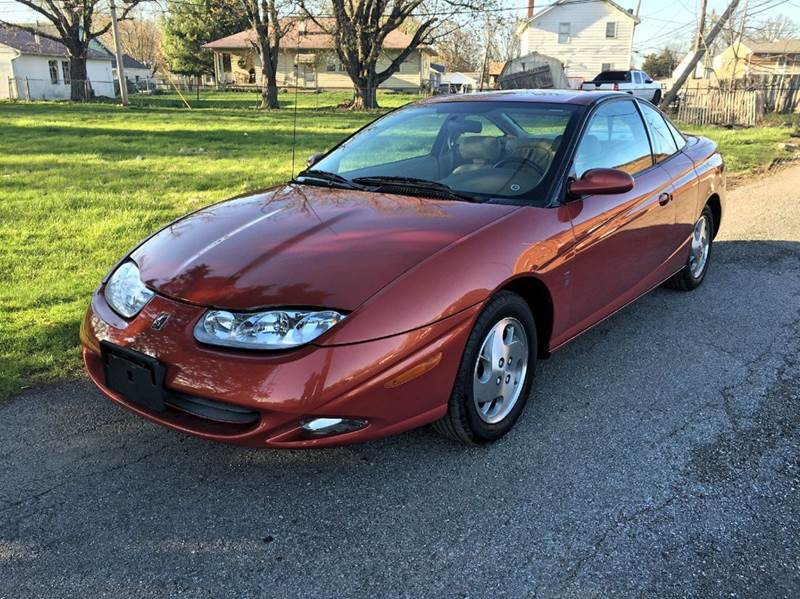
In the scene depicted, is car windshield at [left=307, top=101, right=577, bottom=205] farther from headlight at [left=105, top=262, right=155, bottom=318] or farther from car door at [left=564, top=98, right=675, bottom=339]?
headlight at [left=105, top=262, right=155, bottom=318]

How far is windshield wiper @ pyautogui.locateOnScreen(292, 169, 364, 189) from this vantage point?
12.2ft

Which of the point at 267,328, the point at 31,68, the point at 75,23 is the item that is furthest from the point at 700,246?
the point at 31,68

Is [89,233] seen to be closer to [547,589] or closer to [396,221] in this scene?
[396,221]

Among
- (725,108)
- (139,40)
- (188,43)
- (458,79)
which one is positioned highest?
(139,40)

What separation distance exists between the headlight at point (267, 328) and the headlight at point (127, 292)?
44cm

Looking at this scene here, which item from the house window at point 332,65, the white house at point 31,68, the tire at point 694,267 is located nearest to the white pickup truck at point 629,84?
the house window at point 332,65

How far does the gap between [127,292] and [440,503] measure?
1.66m

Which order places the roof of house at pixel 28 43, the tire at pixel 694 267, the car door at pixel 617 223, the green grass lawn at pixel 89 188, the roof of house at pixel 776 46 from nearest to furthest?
the car door at pixel 617 223
the green grass lawn at pixel 89 188
the tire at pixel 694 267
the roof of house at pixel 28 43
the roof of house at pixel 776 46

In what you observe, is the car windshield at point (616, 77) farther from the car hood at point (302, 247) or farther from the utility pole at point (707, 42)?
the car hood at point (302, 247)

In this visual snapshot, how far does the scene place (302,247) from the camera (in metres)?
2.87

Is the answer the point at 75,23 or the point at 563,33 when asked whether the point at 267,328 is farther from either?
the point at 563,33

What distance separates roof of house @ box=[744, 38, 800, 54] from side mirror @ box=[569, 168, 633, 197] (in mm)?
70996

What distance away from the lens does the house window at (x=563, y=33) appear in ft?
158

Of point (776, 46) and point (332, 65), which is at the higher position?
point (776, 46)
